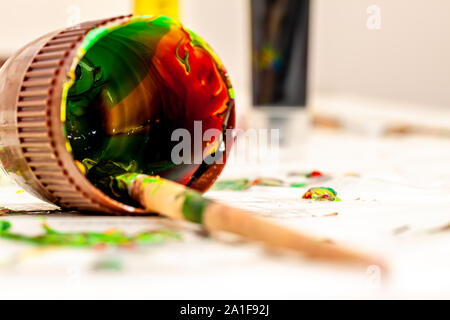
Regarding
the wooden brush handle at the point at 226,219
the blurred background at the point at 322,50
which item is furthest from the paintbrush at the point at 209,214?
the blurred background at the point at 322,50

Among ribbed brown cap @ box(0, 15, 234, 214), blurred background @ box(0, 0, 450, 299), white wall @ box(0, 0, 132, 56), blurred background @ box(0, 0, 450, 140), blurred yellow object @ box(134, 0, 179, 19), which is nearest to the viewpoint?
blurred background @ box(0, 0, 450, 299)

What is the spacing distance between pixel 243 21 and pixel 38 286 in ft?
4.95

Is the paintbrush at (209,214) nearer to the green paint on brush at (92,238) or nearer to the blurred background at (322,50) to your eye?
the green paint on brush at (92,238)

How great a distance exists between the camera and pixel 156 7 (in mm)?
1261

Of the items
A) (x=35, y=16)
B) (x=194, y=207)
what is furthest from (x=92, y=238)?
(x=35, y=16)

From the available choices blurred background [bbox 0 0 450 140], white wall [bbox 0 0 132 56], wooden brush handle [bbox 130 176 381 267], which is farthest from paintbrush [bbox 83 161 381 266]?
white wall [bbox 0 0 132 56]

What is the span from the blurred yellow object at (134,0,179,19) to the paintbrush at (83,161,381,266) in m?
0.70

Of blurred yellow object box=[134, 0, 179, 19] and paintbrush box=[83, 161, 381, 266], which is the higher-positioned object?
blurred yellow object box=[134, 0, 179, 19]

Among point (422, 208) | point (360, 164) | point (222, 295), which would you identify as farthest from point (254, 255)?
point (360, 164)

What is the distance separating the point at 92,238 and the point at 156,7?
2.87ft

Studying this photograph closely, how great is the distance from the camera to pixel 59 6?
1512 millimetres

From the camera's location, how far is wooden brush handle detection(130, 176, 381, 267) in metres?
0.41

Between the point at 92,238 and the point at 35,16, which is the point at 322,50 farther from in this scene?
the point at 92,238

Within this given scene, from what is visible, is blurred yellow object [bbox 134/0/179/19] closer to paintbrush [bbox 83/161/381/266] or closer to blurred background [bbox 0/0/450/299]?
blurred background [bbox 0/0/450/299]
